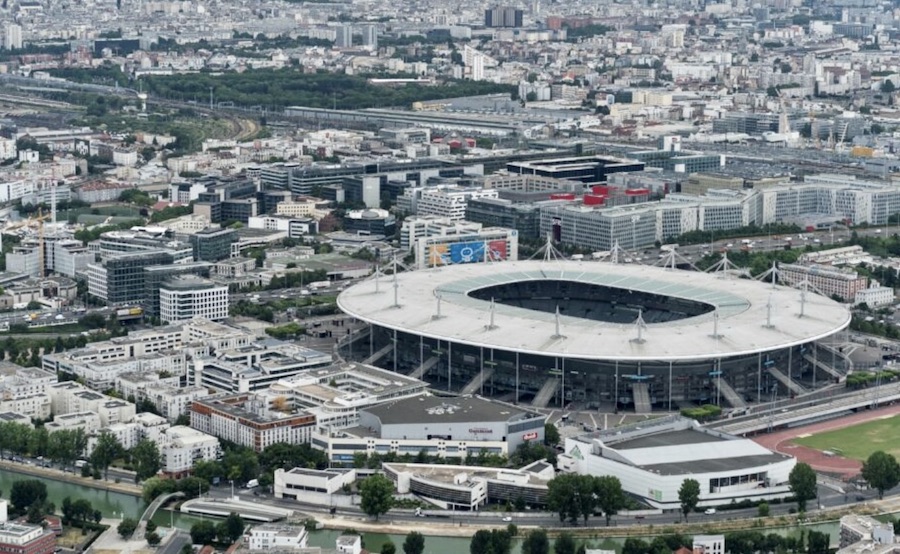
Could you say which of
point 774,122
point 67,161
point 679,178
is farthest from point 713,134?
point 67,161

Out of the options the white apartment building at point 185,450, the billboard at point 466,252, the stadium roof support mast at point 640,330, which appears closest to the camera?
the white apartment building at point 185,450

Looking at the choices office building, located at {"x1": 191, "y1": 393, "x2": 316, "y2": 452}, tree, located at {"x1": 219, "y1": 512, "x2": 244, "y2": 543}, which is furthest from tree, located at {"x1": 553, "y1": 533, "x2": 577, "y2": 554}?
office building, located at {"x1": 191, "y1": 393, "x2": 316, "y2": 452}

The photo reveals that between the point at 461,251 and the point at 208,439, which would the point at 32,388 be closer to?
the point at 208,439

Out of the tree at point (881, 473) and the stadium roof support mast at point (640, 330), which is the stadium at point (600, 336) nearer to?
the stadium roof support mast at point (640, 330)

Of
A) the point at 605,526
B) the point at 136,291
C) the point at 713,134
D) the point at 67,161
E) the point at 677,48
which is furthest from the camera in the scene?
the point at 677,48

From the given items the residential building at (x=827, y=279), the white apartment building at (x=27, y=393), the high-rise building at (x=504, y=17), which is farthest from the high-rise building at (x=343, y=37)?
the white apartment building at (x=27, y=393)

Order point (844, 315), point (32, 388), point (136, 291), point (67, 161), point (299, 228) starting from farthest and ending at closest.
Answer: point (67, 161)
point (299, 228)
point (136, 291)
point (844, 315)
point (32, 388)
